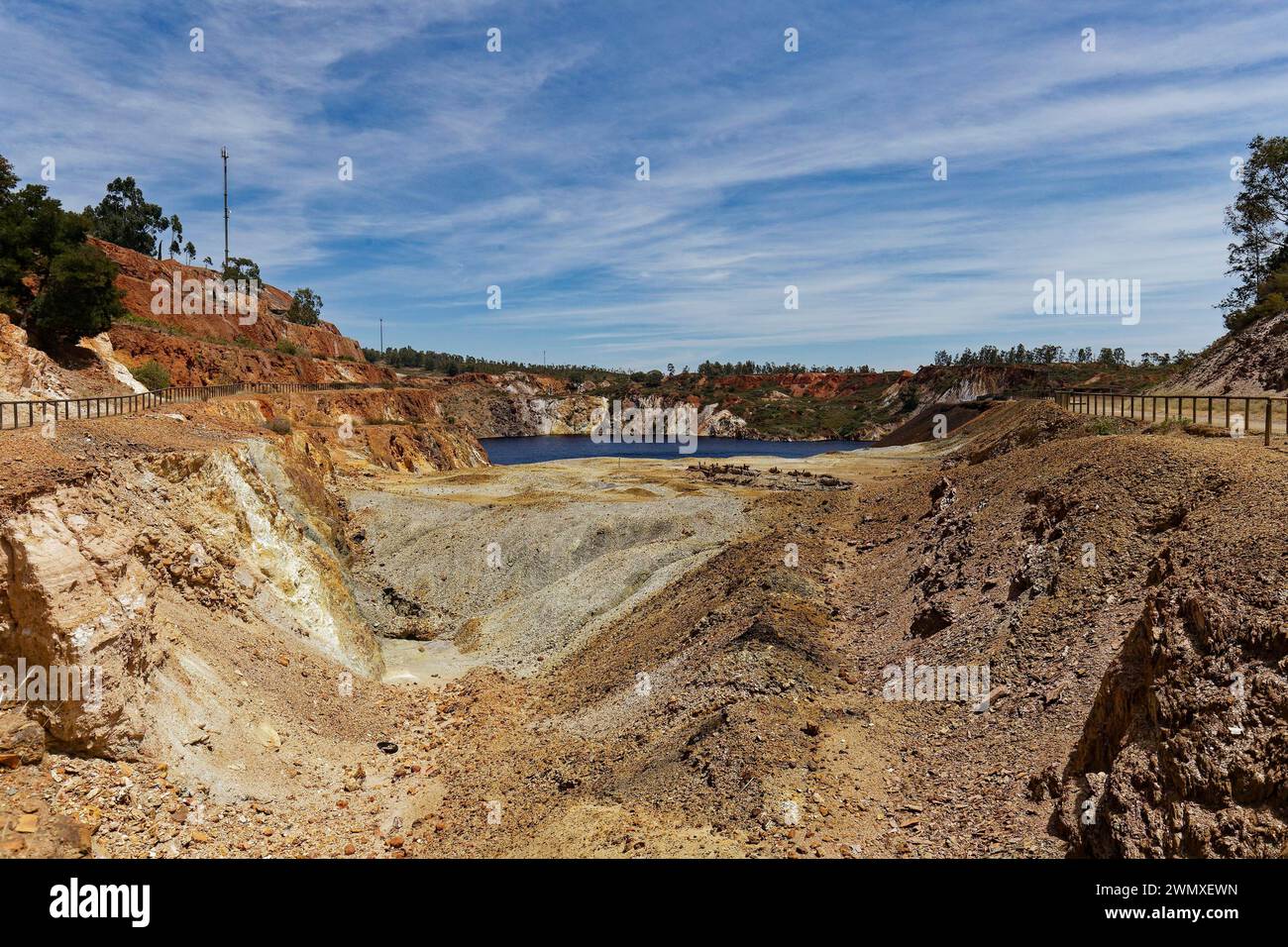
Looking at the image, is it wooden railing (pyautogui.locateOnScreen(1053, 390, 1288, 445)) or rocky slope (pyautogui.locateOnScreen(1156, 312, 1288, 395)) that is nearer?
wooden railing (pyautogui.locateOnScreen(1053, 390, 1288, 445))

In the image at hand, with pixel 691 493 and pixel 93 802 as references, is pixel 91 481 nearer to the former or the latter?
pixel 93 802

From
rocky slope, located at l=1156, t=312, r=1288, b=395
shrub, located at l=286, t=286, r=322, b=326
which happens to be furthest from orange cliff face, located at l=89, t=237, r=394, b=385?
rocky slope, located at l=1156, t=312, r=1288, b=395

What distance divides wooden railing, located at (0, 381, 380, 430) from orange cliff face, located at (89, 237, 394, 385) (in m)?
4.77

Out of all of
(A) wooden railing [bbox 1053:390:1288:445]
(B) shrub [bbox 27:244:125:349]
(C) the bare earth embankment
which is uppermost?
(B) shrub [bbox 27:244:125:349]

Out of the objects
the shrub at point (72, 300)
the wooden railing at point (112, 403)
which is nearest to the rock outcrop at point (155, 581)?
the wooden railing at point (112, 403)

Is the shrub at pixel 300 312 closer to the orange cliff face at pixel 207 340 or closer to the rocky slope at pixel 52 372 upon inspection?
the orange cliff face at pixel 207 340

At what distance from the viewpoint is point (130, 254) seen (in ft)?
255

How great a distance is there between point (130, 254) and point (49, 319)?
162ft

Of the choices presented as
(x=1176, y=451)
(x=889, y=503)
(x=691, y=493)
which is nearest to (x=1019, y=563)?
(x=1176, y=451)

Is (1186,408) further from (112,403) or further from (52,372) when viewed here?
(52,372)

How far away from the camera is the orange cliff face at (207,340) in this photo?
182 ft

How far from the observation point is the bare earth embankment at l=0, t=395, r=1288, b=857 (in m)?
9.57

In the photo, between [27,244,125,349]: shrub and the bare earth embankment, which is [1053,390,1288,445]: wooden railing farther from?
[27,244,125,349]: shrub

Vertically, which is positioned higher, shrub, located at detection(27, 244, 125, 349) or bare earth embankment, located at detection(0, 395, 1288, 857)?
shrub, located at detection(27, 244, 125, 349)
